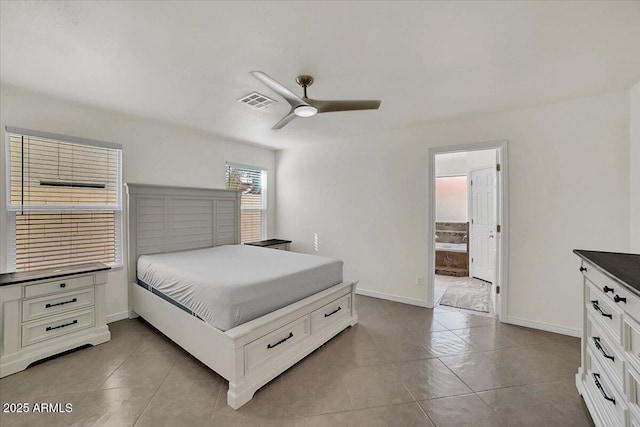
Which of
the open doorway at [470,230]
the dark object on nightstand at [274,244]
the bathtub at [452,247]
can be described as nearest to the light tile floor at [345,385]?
the open doorway at [470,230]

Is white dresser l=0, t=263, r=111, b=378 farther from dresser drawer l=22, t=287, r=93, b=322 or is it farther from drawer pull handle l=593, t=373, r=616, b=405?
drawer pull handle l=593, t=373, r=616, b=405

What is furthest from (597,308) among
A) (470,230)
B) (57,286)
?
(57,286)

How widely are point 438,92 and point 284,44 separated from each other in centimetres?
156

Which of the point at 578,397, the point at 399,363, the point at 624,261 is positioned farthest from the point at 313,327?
the point at 624,261

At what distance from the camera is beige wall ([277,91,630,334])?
104 inches

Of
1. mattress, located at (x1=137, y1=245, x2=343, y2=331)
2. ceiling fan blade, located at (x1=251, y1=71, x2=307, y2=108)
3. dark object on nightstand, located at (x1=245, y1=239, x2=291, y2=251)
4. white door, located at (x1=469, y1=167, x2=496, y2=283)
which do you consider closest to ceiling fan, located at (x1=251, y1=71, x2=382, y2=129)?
ceiling fan blade, located at (x1=251, y1=71, x2=307, y2=108)

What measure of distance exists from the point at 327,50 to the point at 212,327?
214cm

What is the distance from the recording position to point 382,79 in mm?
2285

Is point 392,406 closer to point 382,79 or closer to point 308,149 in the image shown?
point 382,79

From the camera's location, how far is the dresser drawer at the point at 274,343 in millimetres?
1875

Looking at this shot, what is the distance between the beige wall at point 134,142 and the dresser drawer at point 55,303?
1.76ft

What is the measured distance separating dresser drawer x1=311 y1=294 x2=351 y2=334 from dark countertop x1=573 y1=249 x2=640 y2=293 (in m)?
1.96

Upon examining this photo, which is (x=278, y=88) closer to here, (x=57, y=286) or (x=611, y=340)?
(x=611, y=340)

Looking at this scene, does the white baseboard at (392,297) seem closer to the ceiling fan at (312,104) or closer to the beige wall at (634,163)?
the beige wall at (634,163)
